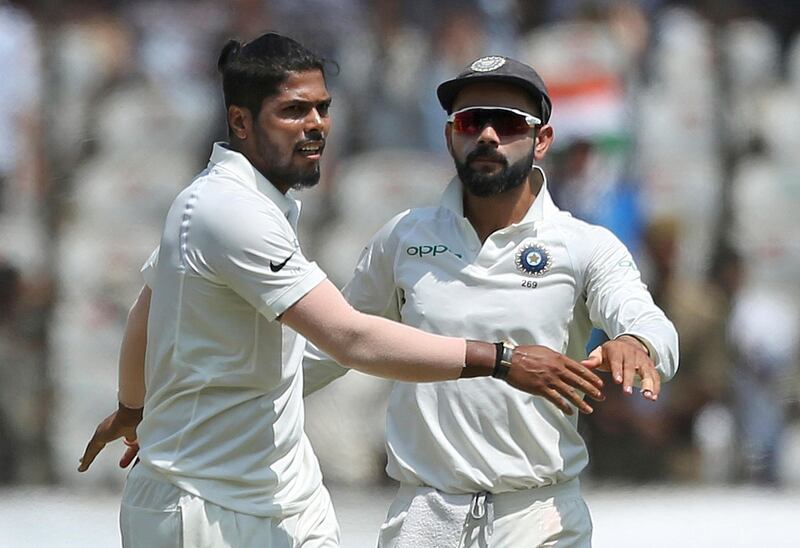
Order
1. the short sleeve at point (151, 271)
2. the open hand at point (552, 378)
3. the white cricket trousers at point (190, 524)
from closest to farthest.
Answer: the open hand at point (552, 378) < the white cricket trousers at point (190, 524) < the short sleeve at point (151, 271)

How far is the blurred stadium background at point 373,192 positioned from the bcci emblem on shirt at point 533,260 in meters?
3.90

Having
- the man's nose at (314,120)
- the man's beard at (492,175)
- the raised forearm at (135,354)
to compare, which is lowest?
the raised forearm at (135,354)

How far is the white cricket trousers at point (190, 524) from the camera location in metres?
Answer: 3.57

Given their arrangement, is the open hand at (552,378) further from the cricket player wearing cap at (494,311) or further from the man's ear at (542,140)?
the man's ear at (542,140)

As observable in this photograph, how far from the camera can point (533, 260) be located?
400 centimetres

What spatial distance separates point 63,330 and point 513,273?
14.5ft

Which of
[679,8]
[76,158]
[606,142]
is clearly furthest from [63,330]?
[679,8]

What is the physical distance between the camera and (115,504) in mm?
7594

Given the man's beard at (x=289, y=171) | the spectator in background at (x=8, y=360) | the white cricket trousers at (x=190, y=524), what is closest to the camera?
the white cricket trousers at (x=190, y=524)

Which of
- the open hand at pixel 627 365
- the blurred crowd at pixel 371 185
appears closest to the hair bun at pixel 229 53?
the open hand at pixel 627 365

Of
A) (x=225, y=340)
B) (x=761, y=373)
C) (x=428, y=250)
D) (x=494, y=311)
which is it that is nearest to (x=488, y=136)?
(x=428, y=250)

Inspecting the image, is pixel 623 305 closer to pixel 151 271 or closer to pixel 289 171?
pixel 289 171

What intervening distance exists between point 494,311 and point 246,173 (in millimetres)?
736

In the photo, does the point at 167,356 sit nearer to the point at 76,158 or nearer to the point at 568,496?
the point at 568,496
